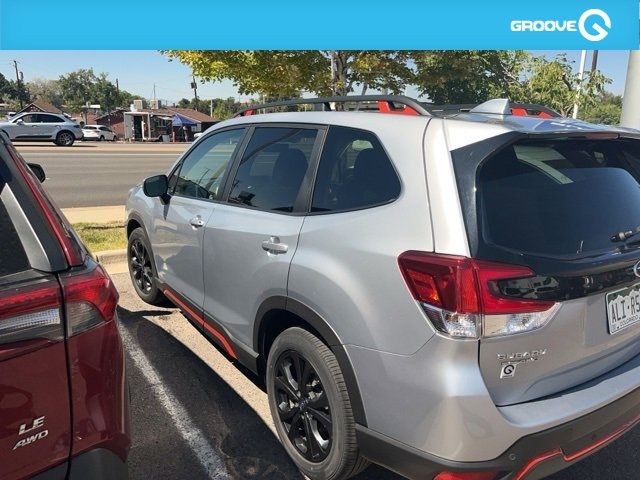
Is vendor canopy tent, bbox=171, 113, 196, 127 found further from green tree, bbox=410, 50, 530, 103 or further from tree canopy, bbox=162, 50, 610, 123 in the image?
tree canopy, bbox=162, 50, 610, 123

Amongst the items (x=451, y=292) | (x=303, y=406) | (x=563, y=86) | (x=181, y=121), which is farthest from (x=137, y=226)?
(x=181, y=121)

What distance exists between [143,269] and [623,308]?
3937 mm

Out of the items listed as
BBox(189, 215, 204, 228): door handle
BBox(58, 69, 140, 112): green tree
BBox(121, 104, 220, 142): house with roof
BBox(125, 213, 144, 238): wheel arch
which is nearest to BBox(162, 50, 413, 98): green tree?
BBox(125, 213, 144, 238): wheel arch

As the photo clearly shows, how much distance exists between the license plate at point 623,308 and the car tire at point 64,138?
32.0 m

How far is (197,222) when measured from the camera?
3373 mm

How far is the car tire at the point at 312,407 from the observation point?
7.38 ft

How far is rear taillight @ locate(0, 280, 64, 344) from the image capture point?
145 centimetres

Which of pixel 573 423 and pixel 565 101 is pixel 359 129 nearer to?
pixel 573 423

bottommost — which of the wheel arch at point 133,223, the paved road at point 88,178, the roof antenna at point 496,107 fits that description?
the paved road at point 88,178

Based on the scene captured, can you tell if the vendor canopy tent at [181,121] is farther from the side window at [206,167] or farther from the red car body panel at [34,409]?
the red car body panel at [34,409]

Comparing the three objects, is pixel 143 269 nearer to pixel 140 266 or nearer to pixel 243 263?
pixel 140 266

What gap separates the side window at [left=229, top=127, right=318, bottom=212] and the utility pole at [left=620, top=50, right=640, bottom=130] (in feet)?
15.6

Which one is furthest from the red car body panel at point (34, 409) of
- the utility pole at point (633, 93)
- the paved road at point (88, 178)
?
the paved road at point (88, 178)

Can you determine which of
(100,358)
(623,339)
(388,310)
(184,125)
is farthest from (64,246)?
(184,125)
